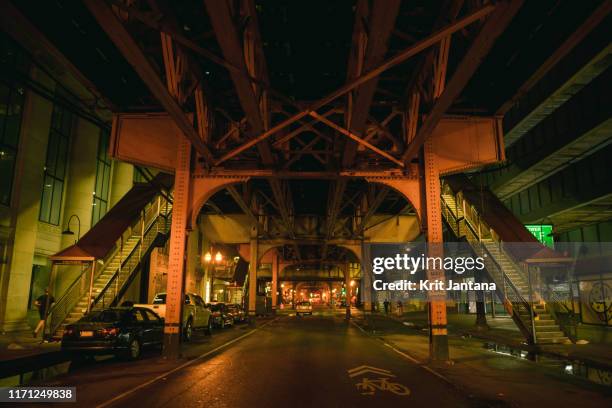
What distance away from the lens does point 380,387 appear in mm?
9586

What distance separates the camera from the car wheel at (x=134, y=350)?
45.6ft

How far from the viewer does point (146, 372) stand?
1148 cm

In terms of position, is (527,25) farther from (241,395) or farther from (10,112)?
(10,112)

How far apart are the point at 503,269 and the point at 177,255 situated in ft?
47.3

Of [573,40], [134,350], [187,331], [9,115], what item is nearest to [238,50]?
[573,40]

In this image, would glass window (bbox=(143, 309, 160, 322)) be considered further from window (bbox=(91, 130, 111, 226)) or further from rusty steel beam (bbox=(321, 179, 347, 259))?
window (bbox=(91, 130, 111, 226))

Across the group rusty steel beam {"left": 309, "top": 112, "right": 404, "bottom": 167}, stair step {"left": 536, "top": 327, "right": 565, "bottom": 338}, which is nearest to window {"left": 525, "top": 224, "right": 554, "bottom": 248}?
stair step {"left": 536, "top": 327, "right": 565, "bottom": 338}

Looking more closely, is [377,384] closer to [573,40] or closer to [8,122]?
[573,40]

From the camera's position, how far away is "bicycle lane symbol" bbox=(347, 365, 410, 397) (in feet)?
30.2

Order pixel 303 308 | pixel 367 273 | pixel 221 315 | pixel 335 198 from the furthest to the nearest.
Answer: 1. pixel 303 308
2. pixel 367 273
3. pixel 221 315
4. pixel 335 198

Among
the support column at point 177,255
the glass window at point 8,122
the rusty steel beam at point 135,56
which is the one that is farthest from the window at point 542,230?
the glass window at point 8,122

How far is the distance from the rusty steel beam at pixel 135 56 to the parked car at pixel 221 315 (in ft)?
56.6

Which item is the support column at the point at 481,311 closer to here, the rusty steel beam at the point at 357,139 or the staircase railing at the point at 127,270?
the rusty steel beam at the point at 357,139

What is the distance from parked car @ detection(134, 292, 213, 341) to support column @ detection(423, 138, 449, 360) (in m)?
9.88
